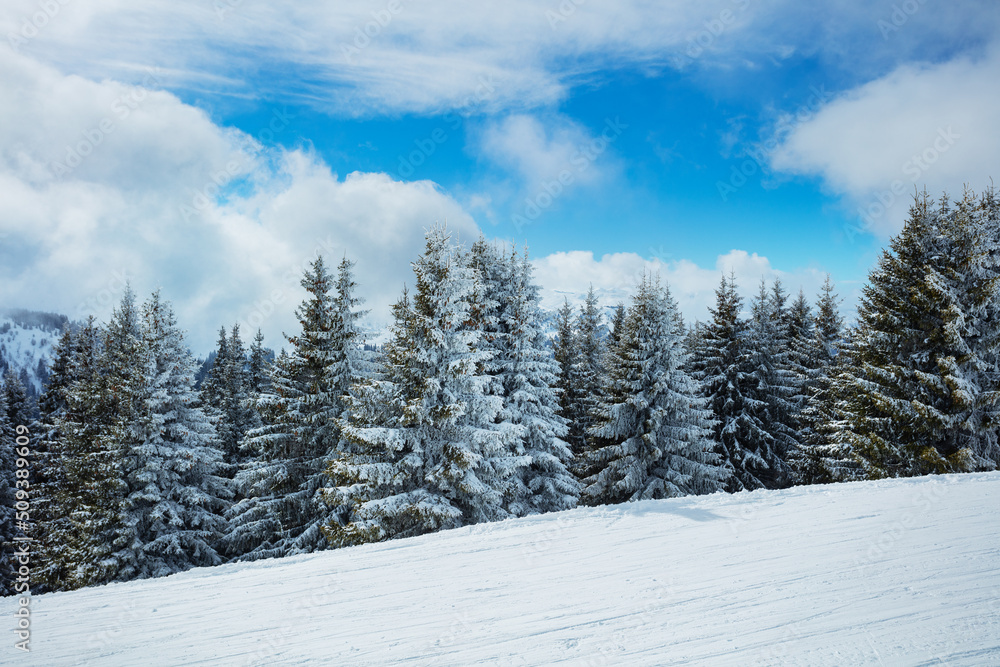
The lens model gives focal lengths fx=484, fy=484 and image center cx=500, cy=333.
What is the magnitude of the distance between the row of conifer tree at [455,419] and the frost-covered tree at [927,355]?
7 cm

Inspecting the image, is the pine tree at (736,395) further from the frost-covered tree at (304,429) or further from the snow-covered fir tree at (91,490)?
the snow-covered fir tree at (91,490)

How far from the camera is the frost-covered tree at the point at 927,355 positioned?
14469 millimetres

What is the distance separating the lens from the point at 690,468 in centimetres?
1770

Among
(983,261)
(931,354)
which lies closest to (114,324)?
(931,354)

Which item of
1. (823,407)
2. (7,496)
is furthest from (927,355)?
(7,496)

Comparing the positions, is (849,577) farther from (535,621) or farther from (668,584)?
(535,621)

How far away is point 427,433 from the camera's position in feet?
44.7

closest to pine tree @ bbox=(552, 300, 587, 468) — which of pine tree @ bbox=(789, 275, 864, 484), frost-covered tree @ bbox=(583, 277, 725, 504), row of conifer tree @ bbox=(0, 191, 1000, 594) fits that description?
row of conifer tree @ bbox=(0, 191, 1000, 594)

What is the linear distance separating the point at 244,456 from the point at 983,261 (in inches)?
1394

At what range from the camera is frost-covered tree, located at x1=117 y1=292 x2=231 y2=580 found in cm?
1561

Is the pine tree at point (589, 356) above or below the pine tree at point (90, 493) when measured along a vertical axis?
above

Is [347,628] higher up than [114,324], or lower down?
lower down

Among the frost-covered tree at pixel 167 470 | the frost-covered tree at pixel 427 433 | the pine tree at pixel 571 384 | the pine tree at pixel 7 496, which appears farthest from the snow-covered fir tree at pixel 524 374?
the pine tree at pixel 7 496

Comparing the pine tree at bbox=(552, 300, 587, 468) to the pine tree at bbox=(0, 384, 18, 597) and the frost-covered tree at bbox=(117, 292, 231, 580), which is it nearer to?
the frost-covered tree at bbox=(117, 292, 231, 580)
